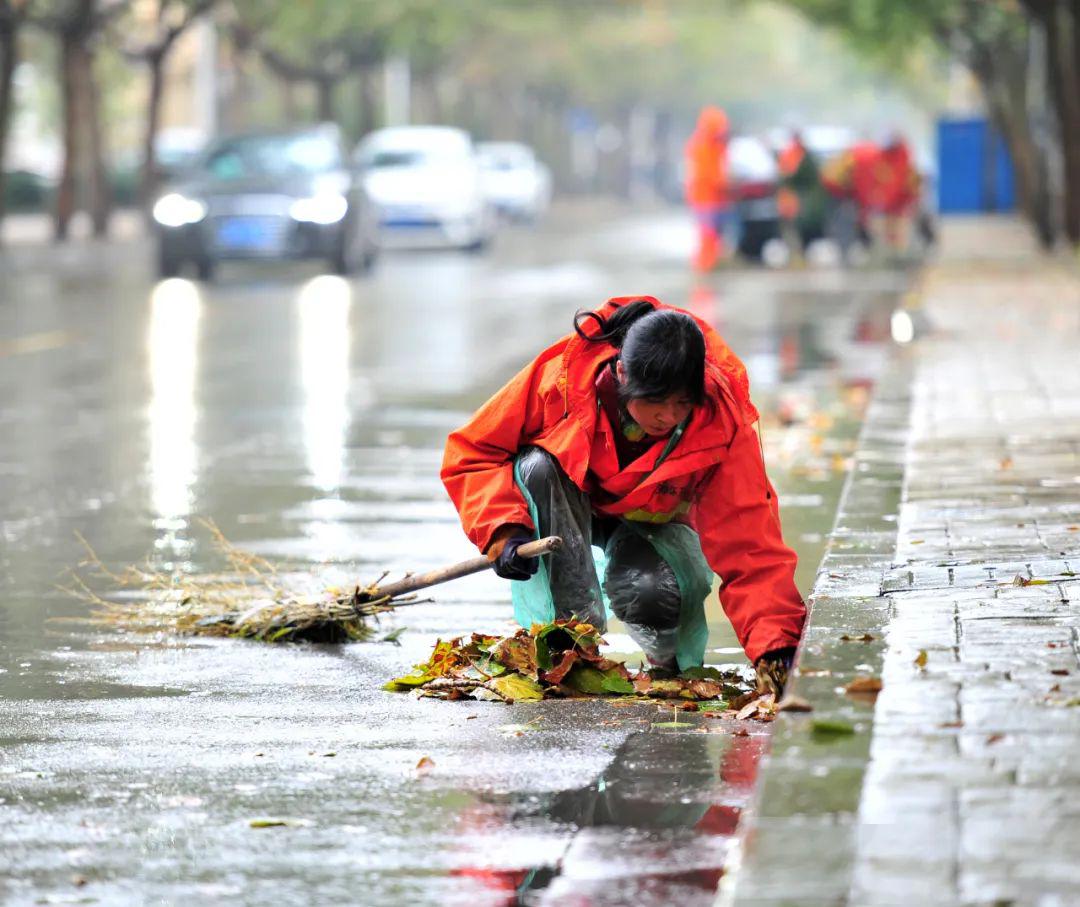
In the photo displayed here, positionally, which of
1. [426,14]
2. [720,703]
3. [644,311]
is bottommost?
[720,703]

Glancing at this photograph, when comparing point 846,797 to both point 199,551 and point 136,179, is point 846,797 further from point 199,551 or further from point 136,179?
point 136,179

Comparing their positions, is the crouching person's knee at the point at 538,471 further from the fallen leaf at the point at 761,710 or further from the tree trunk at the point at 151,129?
the tree trunk at the point at 151,129

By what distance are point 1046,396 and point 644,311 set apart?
6760 mm

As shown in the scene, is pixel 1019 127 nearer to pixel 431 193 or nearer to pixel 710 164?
pixel 431 193

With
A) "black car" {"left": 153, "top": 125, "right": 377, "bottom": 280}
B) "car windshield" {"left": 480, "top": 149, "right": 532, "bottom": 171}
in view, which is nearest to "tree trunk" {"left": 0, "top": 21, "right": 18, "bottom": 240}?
"black car" {"left": 153, "top": 125, "right": 377, "bottom": 280}

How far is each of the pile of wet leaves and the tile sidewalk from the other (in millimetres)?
379

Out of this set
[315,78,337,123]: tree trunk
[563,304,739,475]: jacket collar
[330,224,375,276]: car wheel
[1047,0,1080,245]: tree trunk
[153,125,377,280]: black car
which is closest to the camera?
[563,304,739,475]: jacket collar

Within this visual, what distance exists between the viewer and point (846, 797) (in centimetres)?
429

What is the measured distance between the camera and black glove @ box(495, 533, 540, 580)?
230 inches

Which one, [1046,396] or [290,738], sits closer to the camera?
[290,738]

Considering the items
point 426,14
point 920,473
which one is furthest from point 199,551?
point 426,14

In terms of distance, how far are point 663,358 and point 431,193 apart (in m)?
30.2

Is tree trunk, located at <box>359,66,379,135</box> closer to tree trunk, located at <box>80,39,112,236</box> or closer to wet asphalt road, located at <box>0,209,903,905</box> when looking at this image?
tree trunk, located at <box>80,39,112,236</box>

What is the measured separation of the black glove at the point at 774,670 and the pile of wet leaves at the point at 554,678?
4.6 inches
